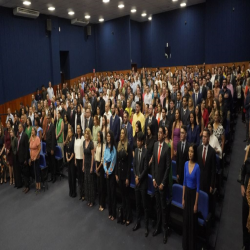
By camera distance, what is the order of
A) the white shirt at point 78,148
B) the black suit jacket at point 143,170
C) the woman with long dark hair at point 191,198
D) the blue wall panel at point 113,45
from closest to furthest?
the woman with long dark hair at point 191,198 → the black suit jacket at point 143,170 → the white shirt at point 78,148 → the blue wall panel at point 113,45

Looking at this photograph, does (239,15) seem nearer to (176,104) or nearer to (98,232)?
(176,104)

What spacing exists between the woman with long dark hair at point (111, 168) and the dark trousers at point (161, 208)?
825mm

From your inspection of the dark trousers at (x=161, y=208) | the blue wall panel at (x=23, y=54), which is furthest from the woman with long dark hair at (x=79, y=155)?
the blue wall panel at (x=23, y=54)

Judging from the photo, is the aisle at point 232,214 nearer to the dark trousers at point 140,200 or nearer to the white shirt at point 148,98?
the dark trousers at point 140,200

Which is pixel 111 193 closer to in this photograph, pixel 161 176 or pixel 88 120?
pixel 161 176

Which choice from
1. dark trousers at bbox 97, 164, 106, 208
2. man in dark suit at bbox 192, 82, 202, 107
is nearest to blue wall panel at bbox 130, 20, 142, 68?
man in dark suit at bbox 192, 82, 202, 107

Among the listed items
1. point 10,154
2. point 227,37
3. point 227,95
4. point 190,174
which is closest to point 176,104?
point 227,95

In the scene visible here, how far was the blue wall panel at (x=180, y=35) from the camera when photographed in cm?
1327

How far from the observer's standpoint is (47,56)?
512 inches

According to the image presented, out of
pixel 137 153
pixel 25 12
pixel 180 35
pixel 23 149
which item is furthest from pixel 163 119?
pixel 180 35

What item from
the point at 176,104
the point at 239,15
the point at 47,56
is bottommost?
the point at 176,104

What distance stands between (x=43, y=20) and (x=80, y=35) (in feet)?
10.4

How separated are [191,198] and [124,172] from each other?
1.17 m

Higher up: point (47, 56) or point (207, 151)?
point (47, 56)
